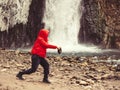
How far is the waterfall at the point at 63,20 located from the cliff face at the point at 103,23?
3.07 ft

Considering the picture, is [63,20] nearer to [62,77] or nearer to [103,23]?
[103,23]

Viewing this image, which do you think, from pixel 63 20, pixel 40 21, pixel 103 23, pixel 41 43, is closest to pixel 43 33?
pixel 41 43

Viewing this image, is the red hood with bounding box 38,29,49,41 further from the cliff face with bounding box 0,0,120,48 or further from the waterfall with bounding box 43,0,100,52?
the waterfall with bounding box 43,0,100,52

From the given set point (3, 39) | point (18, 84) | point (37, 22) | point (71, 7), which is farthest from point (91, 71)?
point (71, 7)

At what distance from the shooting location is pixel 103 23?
31156 millimetres

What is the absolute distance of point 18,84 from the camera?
1091 cm

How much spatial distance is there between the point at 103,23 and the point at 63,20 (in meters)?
3.27

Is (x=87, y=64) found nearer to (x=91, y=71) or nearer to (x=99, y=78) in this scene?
(x=91, y=71)

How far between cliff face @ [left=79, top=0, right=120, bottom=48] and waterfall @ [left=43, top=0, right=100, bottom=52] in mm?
936

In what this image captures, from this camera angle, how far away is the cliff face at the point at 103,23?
3089 cm

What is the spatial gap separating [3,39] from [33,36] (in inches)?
112

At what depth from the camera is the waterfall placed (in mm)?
31408

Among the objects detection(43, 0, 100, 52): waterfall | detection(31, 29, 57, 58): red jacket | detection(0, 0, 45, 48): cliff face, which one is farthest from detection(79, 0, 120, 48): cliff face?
detection(31, 29, 57, 58): red jacket

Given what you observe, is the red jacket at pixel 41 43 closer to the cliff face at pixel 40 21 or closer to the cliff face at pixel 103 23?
the cliff face at pixel 40 21
